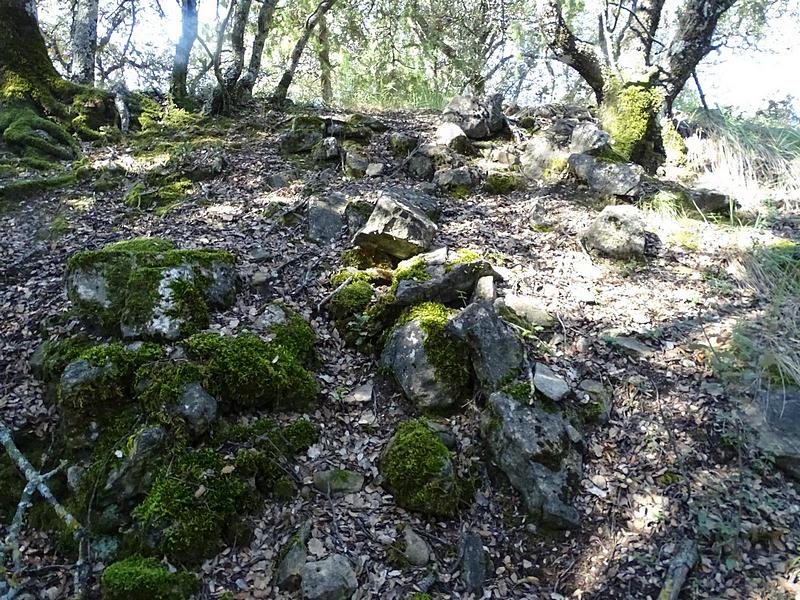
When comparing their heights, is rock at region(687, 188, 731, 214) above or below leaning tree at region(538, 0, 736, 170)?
below

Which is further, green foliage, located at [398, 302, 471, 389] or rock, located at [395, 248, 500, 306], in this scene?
rock, located at [395, 248, 500, 306]

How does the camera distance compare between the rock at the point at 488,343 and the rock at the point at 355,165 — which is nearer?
the rock at the point at 488,343

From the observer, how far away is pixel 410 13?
40.7 feet

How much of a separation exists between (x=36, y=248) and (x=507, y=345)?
510 centimetres

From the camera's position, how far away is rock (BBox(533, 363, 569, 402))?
3887mm

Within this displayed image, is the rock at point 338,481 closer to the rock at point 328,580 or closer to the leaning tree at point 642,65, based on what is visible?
the rock at point 328,580

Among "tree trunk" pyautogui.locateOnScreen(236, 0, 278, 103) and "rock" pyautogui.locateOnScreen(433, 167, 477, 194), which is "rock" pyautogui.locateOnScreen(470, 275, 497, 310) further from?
"tree trunk" pyautogui.locateOnScreen(236, 0, 278, 103)

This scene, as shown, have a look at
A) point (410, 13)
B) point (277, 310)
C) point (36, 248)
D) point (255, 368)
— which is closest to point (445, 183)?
point (277, 310)

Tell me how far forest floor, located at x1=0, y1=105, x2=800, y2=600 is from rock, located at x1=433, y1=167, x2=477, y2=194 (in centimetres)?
41

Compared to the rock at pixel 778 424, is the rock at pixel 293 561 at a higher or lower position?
lower

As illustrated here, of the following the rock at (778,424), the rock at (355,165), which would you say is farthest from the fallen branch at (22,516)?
the rock at (355,165)

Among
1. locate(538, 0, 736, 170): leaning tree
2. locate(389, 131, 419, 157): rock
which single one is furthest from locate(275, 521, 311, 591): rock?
locate(538, 0, 736, 170): leaning tree

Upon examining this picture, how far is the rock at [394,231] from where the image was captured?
5355 mm

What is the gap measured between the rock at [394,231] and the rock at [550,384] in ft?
6.48
